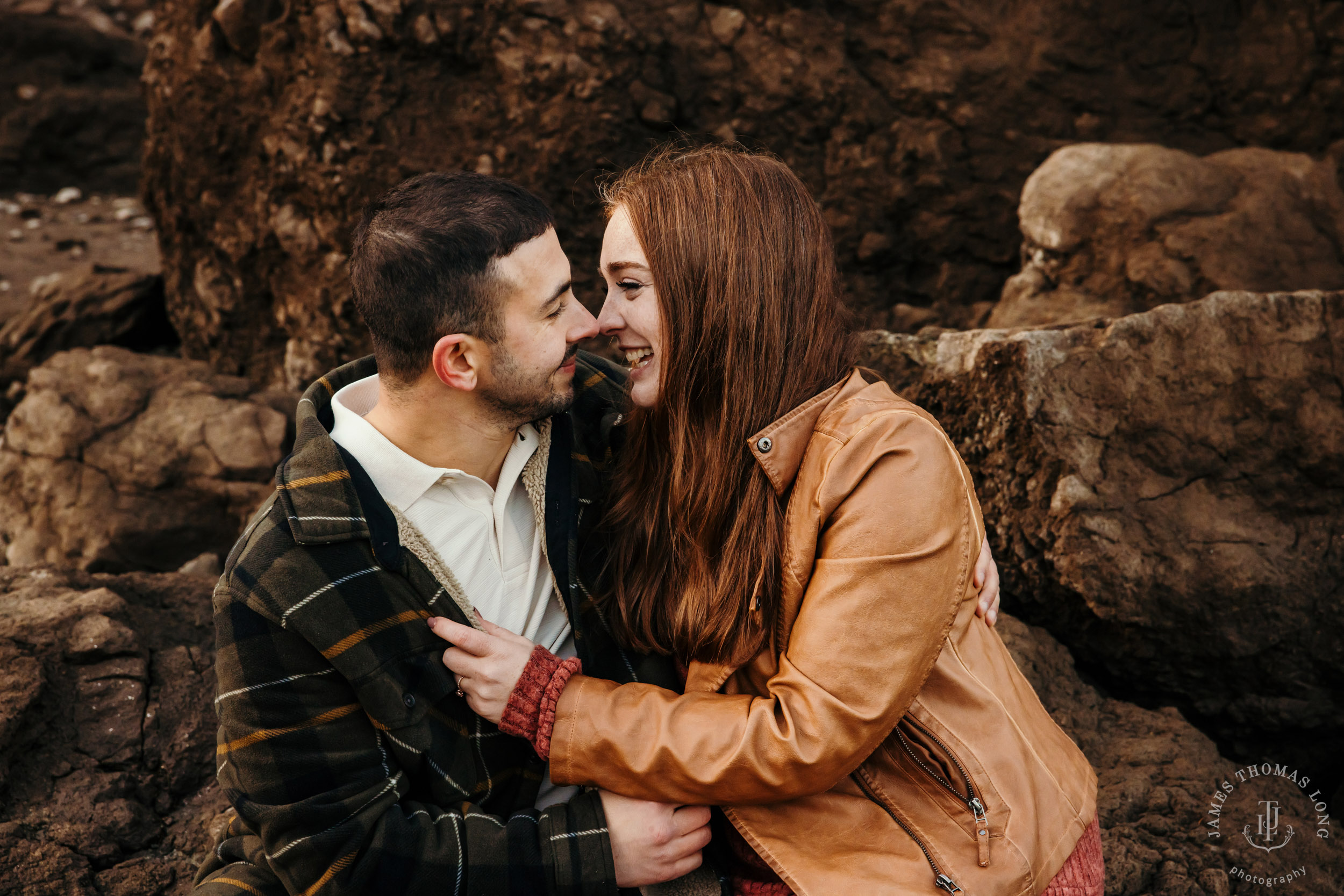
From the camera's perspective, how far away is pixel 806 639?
2.01 m

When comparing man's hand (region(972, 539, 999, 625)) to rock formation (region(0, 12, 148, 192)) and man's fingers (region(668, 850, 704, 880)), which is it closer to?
man's fingers (region(668, 850, 704, 880))

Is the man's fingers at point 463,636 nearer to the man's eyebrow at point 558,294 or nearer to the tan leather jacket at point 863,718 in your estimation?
the tan leather jacket at point 863,718

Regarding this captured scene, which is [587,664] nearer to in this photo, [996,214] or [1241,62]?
[996,214]

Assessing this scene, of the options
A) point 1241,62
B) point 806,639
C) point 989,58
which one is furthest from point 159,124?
point 1241,62

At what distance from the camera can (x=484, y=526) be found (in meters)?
2.42

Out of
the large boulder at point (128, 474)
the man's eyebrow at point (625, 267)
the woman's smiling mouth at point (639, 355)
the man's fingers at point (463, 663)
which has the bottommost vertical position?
the large boulder at point (128, 474)

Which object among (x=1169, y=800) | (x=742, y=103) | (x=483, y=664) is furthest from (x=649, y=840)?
(x=742, y=103)

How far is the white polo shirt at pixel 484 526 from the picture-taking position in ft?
7.62

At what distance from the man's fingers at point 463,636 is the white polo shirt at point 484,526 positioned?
0.58 feet

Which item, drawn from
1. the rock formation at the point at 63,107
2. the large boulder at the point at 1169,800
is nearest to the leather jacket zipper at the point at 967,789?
the large boulder at the point at 1169,800

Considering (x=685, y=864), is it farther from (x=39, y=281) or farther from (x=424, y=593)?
(x=39, y=281)

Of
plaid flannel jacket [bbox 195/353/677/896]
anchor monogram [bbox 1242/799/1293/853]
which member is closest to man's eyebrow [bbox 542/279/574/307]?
plaid flannel jacket [bbox 195/353/677/896]

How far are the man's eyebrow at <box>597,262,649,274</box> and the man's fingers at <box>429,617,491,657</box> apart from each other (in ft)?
2.88

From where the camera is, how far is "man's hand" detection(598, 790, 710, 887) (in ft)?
7.12
